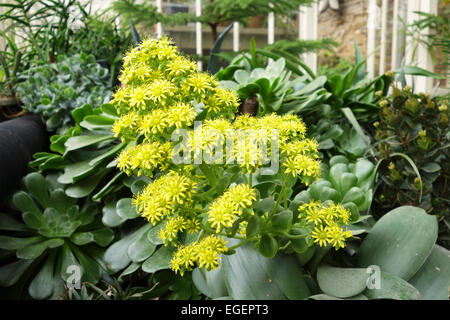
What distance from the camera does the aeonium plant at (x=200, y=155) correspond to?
43 cm

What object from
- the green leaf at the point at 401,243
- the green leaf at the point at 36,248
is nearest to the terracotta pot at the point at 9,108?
the green leaf at the point at 36,248

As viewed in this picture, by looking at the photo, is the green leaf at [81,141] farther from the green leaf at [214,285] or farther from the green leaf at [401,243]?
the green leaf at [401,243]

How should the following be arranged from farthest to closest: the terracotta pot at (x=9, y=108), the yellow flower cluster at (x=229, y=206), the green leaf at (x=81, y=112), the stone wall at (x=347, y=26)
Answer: the stone wall at (x=347, y=26) → the terracotta pot at (x=9, y=108) → the green leaf at (x=81, y=112) → the yellow flower cluster at (x=229, y=206)

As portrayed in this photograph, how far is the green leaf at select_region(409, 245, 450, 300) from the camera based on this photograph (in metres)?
0.56

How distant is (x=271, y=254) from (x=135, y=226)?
373 mm

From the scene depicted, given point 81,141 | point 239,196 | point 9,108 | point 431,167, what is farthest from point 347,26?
point 239,196

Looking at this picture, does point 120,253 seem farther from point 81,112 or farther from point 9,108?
point 9,108

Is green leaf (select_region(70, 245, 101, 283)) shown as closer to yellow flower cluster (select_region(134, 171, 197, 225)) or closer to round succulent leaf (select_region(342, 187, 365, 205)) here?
yellow flower cluster (select_region(134, 171, 197, 225))

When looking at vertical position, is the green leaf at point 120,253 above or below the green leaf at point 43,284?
above

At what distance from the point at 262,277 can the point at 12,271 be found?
500mm

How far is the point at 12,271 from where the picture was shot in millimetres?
702

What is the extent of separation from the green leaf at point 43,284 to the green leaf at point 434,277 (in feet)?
2.16

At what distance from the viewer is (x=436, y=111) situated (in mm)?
798
